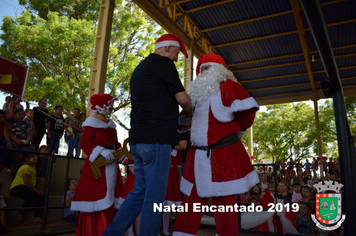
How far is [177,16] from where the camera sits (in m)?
10.6

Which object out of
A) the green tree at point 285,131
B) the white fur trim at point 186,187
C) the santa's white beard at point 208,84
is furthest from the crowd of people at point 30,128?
the green tree at point 285,131

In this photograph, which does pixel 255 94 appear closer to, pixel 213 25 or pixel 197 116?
pixel 213 25

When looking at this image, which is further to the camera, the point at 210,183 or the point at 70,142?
the point at 70,142

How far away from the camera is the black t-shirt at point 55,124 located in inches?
245

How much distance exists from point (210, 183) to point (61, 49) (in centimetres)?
1242

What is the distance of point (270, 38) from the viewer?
11375mm

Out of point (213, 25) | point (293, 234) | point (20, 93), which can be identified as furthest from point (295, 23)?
point (20, 93)

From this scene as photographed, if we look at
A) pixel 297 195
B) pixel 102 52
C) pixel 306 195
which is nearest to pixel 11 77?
pixel 102 52

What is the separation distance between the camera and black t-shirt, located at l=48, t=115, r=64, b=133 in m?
6.22

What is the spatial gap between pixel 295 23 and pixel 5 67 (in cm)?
966

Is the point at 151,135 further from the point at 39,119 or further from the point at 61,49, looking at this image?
the point at 61,49

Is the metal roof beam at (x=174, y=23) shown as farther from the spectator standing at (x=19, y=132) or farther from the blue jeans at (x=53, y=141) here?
the spectator standing at (x=19, y=132)

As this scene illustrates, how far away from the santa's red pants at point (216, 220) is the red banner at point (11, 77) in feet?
14.6

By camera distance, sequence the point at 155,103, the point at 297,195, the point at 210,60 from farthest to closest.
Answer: the point at 297,195 → the point at 210,60 → the point at 155,103
